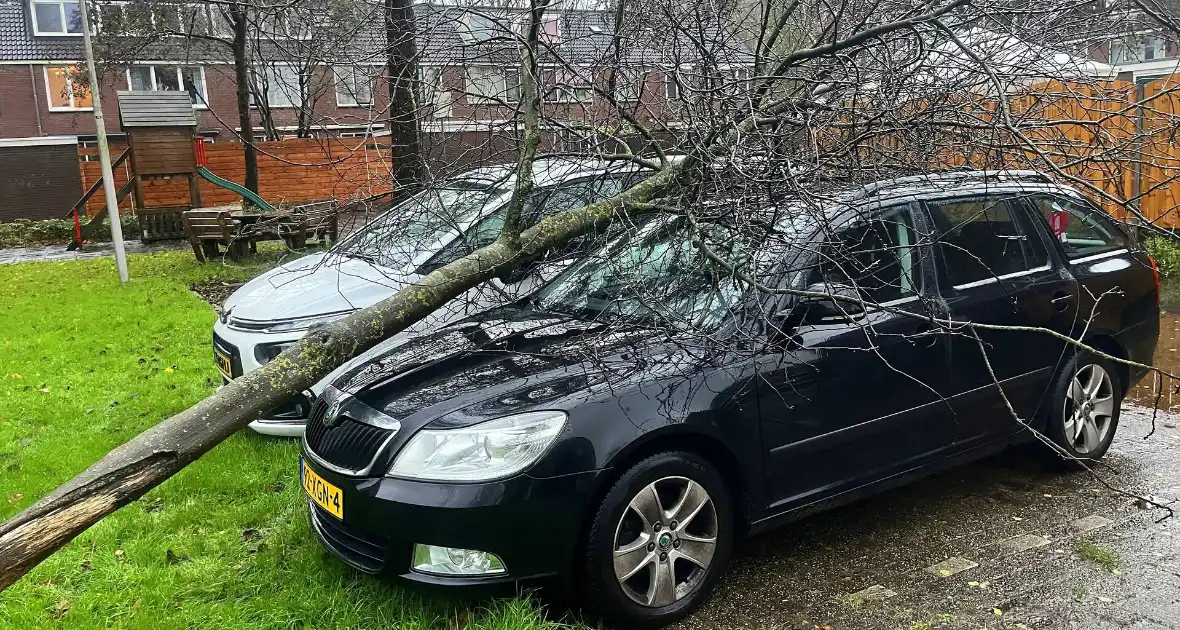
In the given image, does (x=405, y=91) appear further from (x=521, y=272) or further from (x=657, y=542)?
(x=657, y=542)

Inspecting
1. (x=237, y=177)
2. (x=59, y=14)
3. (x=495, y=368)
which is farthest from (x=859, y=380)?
(x=59, y=14)

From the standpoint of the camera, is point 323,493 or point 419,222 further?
point 419,222

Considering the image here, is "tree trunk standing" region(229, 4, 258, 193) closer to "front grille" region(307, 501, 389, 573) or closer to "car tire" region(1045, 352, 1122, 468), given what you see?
"front grille" region(307, 501, 389, 573)

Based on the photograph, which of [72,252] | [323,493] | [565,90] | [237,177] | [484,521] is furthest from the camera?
[237,177]

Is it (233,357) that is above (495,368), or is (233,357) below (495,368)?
A: below

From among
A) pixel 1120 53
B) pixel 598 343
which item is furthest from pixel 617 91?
pixel 1120 53

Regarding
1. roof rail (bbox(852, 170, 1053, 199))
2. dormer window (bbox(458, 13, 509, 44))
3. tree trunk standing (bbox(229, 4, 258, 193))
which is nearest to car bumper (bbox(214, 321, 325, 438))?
dormer window (bbox(458, 13, 509, 44))

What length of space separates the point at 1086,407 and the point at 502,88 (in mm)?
3513

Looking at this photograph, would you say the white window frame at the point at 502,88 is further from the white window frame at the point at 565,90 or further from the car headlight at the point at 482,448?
the car headlight at the point at 482,448

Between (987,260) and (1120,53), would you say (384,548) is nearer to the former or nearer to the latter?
(987,260)

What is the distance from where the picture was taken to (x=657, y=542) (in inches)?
127

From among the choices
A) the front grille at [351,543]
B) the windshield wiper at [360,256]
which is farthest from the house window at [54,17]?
the front grille at [351,543]

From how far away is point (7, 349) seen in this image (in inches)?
314

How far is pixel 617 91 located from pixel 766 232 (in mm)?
985
